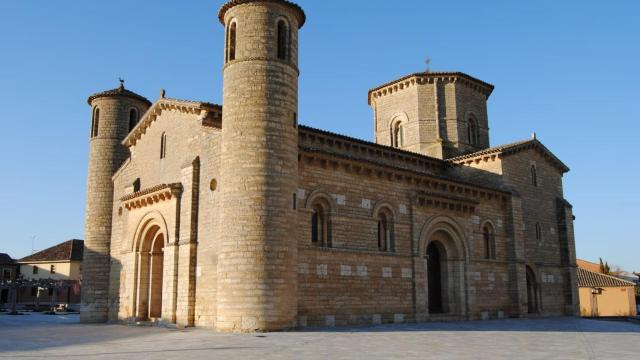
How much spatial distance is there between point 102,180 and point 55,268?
3591cm

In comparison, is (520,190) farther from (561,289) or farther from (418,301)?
(418,301)

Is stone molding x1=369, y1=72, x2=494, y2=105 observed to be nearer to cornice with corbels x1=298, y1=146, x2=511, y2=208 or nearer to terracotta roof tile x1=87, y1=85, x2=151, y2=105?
cornice with corbels x1=298, y1=146, x2=511, y2=208

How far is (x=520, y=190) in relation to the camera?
89.7 ft

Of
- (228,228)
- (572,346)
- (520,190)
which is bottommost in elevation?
(572,346)

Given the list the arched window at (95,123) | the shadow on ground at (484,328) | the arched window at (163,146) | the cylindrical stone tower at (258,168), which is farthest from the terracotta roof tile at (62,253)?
the shadow on ground at (484,328)

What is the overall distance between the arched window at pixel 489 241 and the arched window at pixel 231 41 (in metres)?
13.8

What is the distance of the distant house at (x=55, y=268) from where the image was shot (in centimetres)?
5550

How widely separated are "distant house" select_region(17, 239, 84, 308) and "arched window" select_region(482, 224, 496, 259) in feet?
141

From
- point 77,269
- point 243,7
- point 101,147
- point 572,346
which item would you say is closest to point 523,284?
point 572,346

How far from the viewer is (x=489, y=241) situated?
25766mm

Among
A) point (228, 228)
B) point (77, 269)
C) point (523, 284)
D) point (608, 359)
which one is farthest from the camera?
point (77, 269)

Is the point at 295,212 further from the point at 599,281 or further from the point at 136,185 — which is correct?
the point at 599,281

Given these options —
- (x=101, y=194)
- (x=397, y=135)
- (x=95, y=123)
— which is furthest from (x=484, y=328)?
(x=95, y=123)

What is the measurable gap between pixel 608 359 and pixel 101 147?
77.6 feet
